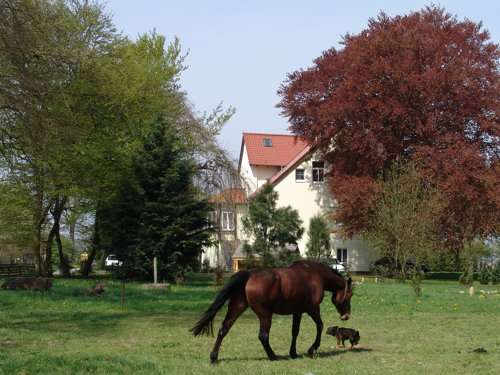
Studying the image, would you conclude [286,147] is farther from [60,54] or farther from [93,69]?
[60,54]

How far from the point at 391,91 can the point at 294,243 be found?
413 inches

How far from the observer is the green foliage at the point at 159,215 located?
33812mm

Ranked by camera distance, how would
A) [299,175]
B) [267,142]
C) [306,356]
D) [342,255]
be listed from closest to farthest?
[306,356] → [342,255] → [299,175] → [267,142]

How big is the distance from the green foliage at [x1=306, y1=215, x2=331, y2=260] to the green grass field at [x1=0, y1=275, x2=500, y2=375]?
21671 mm

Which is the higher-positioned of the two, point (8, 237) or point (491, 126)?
point (491, 126)

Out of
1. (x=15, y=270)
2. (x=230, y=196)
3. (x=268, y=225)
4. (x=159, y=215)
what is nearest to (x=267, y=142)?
(x=268, y=225)

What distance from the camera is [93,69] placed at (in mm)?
26797

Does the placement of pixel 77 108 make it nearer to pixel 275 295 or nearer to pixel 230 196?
pixel 230 196

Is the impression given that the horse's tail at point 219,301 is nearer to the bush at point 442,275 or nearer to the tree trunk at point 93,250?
the tree trunk at point 93,250

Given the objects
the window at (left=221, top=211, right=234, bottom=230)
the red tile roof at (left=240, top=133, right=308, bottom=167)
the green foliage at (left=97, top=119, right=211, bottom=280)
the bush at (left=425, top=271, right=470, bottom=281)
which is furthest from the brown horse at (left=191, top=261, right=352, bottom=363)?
the red tile roof at (left=240, top=133, right=308, bottom=167)

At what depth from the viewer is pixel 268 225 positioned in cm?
4378

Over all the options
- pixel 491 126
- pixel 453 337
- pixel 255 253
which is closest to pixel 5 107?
pixel 453 337

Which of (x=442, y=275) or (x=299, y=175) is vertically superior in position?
(x=299, y=175)

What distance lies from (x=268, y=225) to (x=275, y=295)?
32442 mm
